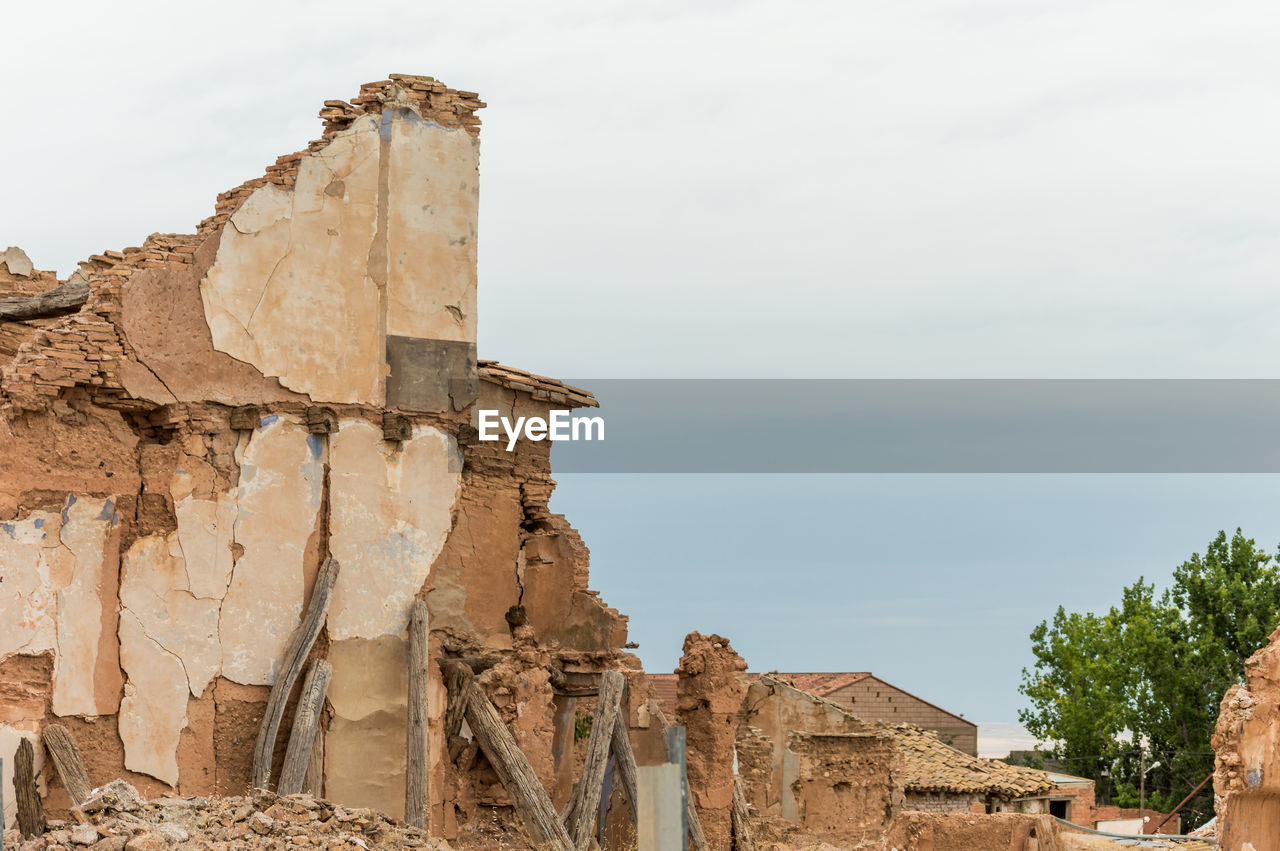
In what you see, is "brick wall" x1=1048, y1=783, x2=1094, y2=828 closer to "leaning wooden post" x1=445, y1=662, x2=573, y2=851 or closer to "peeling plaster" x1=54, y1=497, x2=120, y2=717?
"leaning wooden post" x1=445, y1=662, x2=573, y2=851

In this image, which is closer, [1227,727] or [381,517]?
[1227,727]

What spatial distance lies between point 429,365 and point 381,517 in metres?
1.54

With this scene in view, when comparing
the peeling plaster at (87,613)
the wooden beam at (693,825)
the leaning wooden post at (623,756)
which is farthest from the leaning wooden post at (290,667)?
the wooden beam at (693,825)

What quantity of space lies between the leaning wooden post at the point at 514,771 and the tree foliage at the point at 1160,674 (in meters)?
25.4

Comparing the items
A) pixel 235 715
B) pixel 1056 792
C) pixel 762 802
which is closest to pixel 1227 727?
pixel 235 715

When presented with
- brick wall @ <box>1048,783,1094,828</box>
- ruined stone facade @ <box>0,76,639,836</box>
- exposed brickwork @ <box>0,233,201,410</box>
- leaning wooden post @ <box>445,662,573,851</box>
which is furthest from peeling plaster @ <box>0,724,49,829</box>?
brick wall @ <box>1048,783,1094,828</box>

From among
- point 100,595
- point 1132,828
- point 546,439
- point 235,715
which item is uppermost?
point 546,439

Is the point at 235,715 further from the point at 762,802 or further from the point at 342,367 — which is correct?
A: the point at 762,802

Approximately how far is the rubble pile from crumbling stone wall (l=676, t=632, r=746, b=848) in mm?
4910

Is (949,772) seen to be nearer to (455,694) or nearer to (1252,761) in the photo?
(455,694)

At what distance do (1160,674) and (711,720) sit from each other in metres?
25.2

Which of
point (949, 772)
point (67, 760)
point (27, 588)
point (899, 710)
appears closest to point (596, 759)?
point (67, 760)

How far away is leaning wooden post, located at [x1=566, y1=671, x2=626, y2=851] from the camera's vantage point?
612 inches

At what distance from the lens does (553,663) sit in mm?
16500
